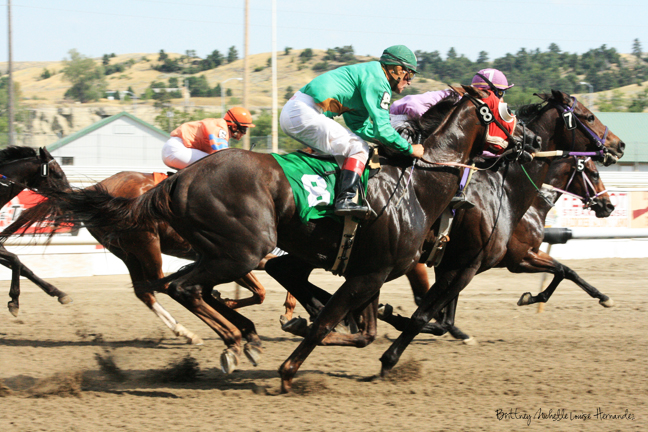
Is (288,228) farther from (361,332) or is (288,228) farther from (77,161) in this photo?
(77,161)

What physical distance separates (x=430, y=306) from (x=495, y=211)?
105 centimetres

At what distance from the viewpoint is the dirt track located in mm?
3922

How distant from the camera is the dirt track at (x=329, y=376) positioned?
3.92 m

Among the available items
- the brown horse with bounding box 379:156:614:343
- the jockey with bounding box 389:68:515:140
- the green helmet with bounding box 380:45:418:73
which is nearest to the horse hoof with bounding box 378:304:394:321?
the brown horse with bounding box 379:156:614:343

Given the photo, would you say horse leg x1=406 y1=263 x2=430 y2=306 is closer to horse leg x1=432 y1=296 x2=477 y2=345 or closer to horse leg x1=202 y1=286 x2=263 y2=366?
horse leg x1=432 y1=296 x2=477 y2=345

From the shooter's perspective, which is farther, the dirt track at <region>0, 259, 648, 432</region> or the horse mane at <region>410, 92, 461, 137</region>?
the horse mane at <region>410, 92, 461, 137</region>

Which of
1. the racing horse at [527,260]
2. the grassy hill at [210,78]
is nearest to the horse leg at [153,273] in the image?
the racing horse at [527,260]

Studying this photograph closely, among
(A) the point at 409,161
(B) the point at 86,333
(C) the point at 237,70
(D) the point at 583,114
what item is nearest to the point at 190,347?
(B) the point at 86,333

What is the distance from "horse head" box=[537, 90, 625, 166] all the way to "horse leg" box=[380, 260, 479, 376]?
178 cm

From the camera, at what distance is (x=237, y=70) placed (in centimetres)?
12812

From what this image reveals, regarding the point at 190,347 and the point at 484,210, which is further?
the point at 190,347

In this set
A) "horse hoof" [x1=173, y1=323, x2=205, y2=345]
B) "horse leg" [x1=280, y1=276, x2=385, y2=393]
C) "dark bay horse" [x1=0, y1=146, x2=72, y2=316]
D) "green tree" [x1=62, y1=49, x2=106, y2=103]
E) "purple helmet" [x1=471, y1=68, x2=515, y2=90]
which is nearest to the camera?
"horse leg" [x1=280, y1=276, x2=385, y2=393]

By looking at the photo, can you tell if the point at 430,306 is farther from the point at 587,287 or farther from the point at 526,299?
the point at 587,287

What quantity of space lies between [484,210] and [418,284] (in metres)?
1.13
